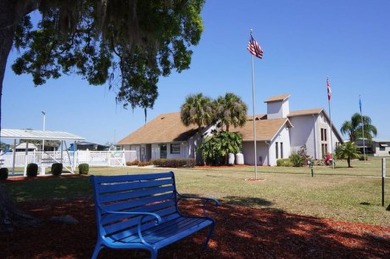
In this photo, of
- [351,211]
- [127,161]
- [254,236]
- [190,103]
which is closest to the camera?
[254,236]

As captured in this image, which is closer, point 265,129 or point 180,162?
point 180,162

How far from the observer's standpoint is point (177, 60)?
1212cm

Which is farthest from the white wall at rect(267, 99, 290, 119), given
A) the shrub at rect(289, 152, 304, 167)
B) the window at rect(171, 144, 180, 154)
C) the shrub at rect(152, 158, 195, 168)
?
the shrub at rect(152, 158, 195, 168)

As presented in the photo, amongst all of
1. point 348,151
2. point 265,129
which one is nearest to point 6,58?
point 348,151

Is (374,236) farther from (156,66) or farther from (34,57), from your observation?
(34,57)

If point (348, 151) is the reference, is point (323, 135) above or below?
above

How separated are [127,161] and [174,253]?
36.3m

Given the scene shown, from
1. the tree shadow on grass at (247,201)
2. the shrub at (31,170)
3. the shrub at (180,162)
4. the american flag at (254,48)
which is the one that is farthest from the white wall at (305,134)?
the tree shadow on grass at (247,201)

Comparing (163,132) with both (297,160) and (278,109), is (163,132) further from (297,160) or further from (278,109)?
(297,160)

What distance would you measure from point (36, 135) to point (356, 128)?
6589cm

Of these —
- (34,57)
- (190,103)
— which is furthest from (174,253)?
(190,103)

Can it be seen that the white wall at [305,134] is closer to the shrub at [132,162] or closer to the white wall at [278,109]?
the white wall at [278,109]

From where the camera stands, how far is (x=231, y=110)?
111ft

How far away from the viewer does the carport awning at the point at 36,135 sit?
2106cm
